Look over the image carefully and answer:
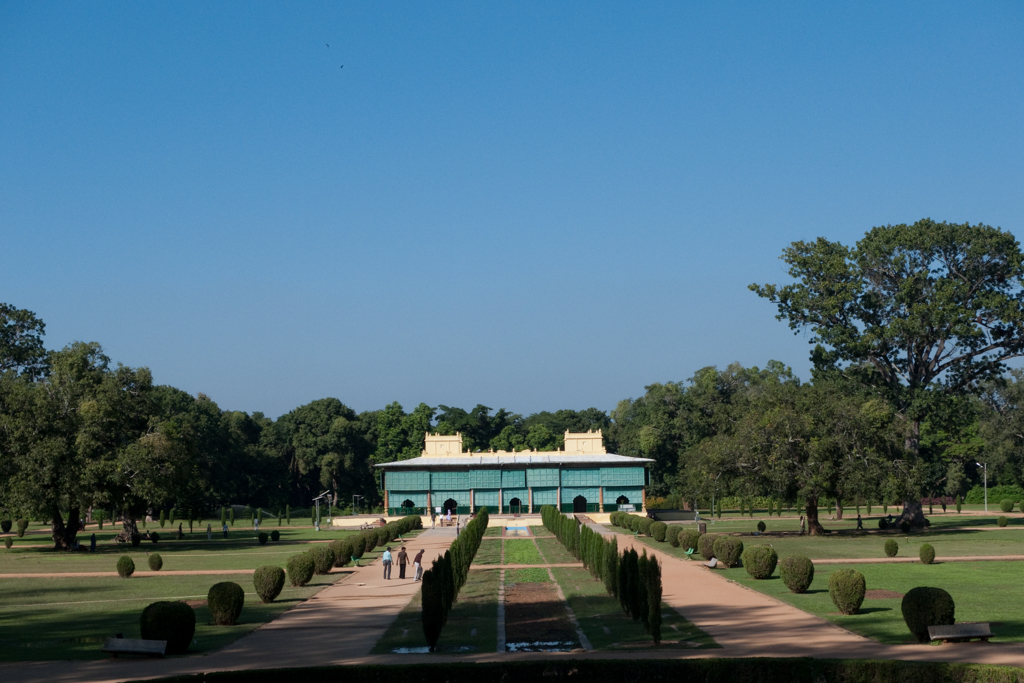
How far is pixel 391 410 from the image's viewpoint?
10362 centimetres

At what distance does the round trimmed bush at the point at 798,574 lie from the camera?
25.5 meters

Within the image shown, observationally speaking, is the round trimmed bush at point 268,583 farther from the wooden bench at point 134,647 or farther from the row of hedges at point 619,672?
the row of hedges at point 619,672

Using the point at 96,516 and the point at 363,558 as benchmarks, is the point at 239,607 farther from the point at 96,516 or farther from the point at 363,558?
the point at 96,516

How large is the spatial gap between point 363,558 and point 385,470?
122 feet

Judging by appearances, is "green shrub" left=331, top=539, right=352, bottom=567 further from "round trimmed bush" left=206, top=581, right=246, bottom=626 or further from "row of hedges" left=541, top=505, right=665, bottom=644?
"round trimmed bush" left=206, top=581, right=246, bottom=626

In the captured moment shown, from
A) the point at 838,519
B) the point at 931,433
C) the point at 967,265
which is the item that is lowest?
the point at 838,519

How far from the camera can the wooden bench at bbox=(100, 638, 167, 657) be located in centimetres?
1781

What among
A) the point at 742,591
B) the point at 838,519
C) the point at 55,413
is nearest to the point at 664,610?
the point at 742,591

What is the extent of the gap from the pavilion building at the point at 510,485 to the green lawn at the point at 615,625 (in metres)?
49.6

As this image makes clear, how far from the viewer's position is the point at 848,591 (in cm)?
2128

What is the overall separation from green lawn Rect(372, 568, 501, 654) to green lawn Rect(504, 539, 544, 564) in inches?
389

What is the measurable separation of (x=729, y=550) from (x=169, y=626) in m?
20.9

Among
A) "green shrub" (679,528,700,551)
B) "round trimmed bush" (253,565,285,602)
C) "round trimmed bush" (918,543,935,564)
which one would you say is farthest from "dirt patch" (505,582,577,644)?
"round trimmed bush" (918,543,935,564)

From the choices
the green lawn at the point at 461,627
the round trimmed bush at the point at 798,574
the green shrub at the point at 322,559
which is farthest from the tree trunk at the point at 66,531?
the round trimmed bush at the point at 798,574
